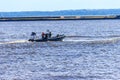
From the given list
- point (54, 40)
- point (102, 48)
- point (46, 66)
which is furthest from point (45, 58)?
point (54, 40)

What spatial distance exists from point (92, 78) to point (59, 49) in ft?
77.5

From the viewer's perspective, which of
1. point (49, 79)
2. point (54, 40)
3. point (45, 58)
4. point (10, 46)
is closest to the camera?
point (49, 79)

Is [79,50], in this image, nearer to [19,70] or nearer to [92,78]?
[19,70]

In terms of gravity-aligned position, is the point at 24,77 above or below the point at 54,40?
above

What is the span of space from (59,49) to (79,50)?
290 cm

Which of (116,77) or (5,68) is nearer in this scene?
(116,77)

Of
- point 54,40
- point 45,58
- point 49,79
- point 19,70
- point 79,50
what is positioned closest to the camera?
point 49,79

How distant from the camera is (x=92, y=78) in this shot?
123 ft

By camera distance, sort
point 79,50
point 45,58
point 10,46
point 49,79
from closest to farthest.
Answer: point 49,79
point 45,58
point 79,50
point 10,46

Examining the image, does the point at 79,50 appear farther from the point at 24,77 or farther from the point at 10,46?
the point at 24,77

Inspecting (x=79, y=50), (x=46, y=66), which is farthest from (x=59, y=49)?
(x=46, y=66)

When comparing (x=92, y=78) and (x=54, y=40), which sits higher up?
(x=92, y=78)

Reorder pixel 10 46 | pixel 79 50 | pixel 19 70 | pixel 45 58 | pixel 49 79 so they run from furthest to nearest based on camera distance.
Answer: pixel 10 46 → pixel 79 50 → pixel 45 58 → pixel 19 70 → pixel 49 79

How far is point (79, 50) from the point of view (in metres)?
59.2
